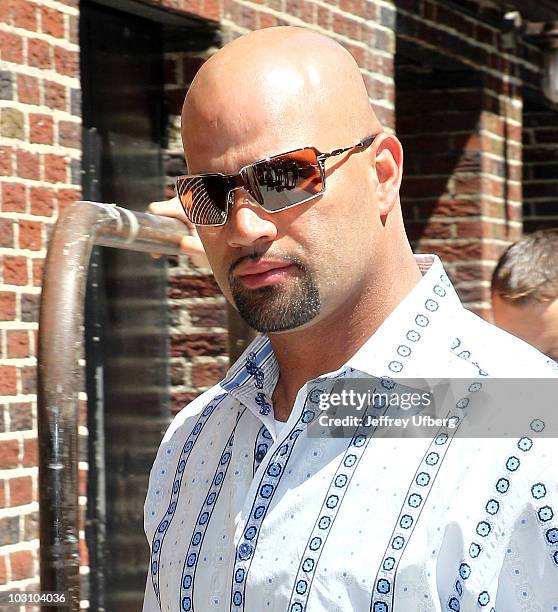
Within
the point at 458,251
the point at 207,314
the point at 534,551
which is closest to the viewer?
the point at 534,551

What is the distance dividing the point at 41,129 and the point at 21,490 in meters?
0.85

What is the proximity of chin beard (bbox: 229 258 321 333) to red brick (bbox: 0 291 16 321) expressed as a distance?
1.30 meters

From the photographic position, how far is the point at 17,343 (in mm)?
2980

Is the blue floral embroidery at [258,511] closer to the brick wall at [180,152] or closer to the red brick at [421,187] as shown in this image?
the brick wall at [180,152]

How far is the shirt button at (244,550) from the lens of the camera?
5.44 ft

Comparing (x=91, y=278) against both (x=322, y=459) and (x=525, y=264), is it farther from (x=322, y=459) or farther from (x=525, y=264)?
(x=322, y=459)

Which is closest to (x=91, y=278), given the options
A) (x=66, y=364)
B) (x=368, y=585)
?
(x=66, y=364)

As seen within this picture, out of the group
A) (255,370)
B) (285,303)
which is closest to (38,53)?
(255,370)

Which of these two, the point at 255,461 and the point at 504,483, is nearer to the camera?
the point at 504,483

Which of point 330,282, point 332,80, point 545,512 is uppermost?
point 332,80

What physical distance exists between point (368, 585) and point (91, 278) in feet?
7.29

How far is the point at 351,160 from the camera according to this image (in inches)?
72.0

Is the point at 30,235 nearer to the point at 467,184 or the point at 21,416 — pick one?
the point at 21,416

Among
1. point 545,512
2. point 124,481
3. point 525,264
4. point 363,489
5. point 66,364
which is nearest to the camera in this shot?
point 545,512
